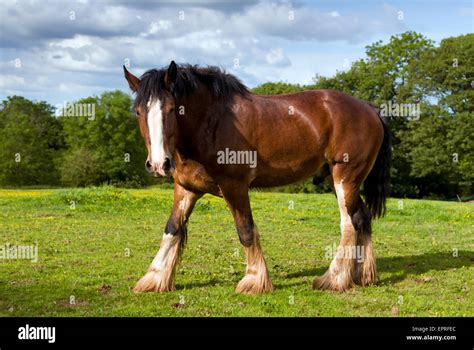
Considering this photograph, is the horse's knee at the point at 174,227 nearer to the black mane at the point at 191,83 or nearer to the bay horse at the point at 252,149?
the bay horse at the point at 252,149

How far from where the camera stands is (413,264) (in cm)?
1145

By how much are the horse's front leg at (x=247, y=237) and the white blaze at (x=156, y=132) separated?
156 centimetres

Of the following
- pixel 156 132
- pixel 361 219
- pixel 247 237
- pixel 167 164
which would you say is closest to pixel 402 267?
pixel 361 219

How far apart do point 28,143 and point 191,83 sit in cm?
6583

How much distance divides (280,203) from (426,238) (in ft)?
29.2

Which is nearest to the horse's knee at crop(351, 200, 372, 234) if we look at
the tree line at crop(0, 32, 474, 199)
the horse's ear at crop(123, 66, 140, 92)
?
the horse's ear at crop(123, 66, 140, 92)

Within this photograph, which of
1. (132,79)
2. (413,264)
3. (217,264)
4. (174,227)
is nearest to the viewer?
(132,79)

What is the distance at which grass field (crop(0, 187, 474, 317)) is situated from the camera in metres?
8.12

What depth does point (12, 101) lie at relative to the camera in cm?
7881

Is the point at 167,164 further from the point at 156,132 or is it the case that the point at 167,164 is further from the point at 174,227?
the point at 174,227

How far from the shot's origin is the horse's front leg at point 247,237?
8.48 meters

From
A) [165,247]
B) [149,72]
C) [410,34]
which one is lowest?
[165,247]

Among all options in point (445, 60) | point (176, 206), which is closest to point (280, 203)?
point (176, 206)

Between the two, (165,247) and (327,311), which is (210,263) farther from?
(327,311)
